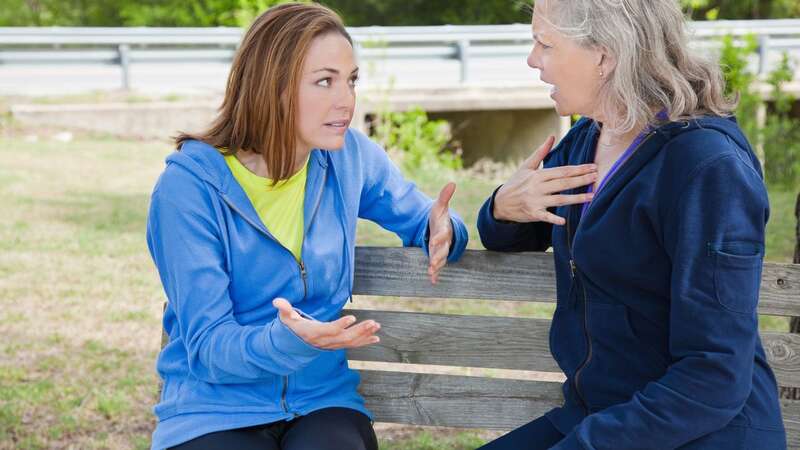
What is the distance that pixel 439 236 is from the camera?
2.87 m

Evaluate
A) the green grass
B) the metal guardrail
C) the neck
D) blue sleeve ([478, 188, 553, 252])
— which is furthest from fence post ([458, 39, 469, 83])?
the neck

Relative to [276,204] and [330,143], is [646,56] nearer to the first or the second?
[330,143]

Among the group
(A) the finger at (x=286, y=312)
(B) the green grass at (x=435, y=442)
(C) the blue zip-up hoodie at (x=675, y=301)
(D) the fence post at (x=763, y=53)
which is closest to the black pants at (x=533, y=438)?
(C) the blue zip-up hoodie at (x=675, y=301)

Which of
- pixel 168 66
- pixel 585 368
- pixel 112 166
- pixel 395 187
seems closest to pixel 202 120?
pixel 112 166

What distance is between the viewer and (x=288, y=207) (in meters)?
2.81

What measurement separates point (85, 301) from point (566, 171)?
454 centimetres

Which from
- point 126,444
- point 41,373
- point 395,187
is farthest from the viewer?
point 41,373

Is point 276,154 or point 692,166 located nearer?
point 692,166

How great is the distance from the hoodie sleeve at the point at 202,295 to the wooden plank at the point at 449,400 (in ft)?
1.88

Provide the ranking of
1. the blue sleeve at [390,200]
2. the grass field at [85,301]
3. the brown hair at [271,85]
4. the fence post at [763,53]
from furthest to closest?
1. the fence post at [763,53]
2. the grass field at [85,301]
3. the blue sleeve at [390,200]
4. the brown hair at [271,85]

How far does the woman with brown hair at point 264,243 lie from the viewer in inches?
102

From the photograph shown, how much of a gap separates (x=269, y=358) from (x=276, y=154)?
1.94ft

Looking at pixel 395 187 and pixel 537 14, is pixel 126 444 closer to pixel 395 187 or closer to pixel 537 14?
pixel 395 187

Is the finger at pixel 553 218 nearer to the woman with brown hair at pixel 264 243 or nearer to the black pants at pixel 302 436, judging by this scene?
the woman with brown hair at pixel 264 243
